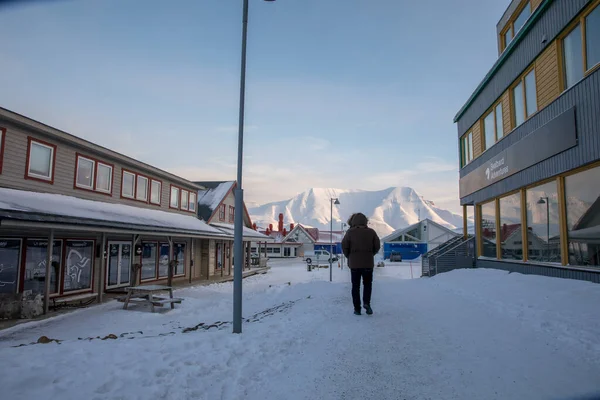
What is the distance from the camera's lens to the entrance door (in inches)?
612

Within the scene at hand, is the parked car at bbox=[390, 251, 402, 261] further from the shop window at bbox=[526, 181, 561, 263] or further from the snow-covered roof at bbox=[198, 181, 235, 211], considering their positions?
the shop window at bbox=[526, 181, 561, 263]

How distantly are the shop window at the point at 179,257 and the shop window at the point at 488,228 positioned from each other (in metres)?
14.7

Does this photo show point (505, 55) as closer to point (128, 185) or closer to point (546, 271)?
point (546, 271)

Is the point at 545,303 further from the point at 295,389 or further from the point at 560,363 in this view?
the point at 295,389

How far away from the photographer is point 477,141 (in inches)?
623

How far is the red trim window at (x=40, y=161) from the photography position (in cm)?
1205

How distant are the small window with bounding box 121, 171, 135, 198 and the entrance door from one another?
2.16 meters

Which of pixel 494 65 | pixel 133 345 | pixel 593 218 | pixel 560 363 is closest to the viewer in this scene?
pixel 560 363

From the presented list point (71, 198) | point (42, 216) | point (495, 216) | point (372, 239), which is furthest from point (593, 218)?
point (71, 198)

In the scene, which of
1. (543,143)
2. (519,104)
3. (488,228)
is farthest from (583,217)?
(488,228)

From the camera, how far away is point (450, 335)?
577 centimetres

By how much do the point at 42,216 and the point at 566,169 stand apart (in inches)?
503

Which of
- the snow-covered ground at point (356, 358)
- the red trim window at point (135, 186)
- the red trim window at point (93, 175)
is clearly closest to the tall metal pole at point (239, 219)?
the snow-covered ground at point (356, 358)

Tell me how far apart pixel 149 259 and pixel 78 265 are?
4.43 metres
